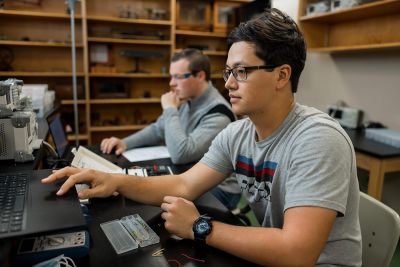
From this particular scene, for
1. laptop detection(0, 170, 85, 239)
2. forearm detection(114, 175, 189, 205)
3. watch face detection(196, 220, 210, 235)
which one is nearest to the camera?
laptop detection(0, 170, 85, 239)

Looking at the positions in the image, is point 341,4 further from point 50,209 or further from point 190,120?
point 50,209

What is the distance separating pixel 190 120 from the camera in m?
1.95

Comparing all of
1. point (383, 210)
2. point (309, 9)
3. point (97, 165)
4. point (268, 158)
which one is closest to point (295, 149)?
point (268, 158)

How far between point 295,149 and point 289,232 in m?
0.24

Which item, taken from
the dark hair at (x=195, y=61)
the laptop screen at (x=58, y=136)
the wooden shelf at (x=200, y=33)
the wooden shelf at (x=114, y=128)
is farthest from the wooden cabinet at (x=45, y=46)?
the dark hair at (x=195, y=61)

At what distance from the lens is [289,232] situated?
0.77m

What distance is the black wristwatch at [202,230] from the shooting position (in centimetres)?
85

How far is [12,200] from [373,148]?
2.04m

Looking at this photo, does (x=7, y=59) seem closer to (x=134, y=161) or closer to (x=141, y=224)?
(x=134, y=161)

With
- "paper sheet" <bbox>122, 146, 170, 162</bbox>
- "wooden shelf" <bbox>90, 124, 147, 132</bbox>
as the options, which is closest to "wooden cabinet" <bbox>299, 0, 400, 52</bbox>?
"paper sheet" <bbox>122, 146, 170, 162</bbox>

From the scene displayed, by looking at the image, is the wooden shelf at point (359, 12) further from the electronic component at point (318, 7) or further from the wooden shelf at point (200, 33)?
the wooden shelf at point (200, 33)

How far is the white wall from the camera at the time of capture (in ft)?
7.93

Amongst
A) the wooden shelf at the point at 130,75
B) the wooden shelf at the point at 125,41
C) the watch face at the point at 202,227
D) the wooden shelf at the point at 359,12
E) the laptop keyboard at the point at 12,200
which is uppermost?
the wooden shelf at the point at 359,12

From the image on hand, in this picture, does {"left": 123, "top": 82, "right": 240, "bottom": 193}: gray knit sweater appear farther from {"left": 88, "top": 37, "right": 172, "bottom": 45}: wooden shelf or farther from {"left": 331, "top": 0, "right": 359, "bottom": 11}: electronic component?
{"left": 88, "top": 37, "right": 172, "bottom": 45}: wooden shelf
